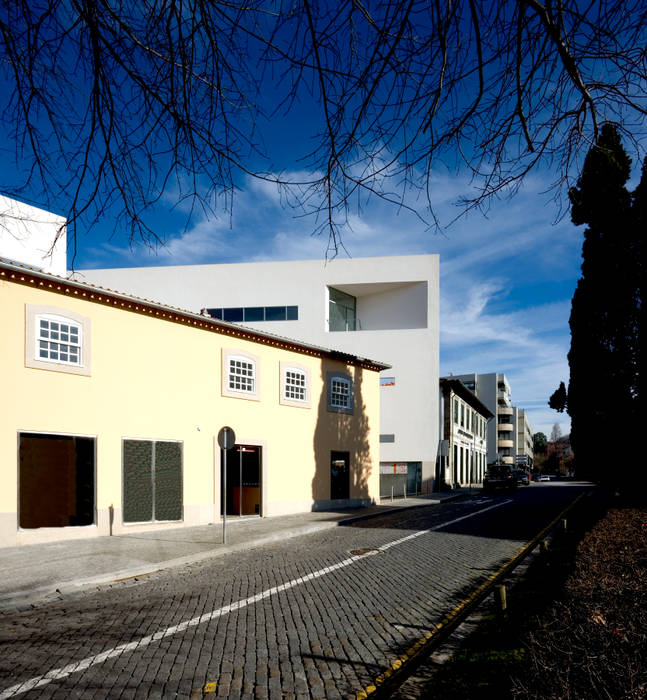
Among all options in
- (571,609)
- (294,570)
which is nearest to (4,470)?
(294,570)

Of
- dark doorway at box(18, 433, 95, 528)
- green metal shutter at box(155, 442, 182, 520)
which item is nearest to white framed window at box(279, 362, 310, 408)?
green metal shutter at box(155, 442, 182, 520)

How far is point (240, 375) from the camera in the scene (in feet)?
62.4

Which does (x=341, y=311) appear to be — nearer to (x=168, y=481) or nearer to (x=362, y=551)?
(x=168, y=481)

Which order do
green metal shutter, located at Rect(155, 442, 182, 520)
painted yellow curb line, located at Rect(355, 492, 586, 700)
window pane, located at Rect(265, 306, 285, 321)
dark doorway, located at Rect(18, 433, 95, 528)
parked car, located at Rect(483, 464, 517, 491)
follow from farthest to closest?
parked car, located at Rect(483, 464, 517, 491) < window pane, located at Rect(265, 306, 285, 321) < green metal shutter, located at Rect(155, 442, 182, 520) < dark doorway, located at Rect(18, 433, 95, 528) < painted yellow curb line, located at Rect(355, 492, 586, 700)

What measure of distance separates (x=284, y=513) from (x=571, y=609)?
1569cm

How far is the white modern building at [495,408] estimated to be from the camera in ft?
302

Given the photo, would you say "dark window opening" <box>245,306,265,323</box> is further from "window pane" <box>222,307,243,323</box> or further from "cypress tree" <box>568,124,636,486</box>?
"cypress tree" <box>568,124,636,486</box>

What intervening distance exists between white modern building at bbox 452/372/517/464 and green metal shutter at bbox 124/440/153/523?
78.4 metres

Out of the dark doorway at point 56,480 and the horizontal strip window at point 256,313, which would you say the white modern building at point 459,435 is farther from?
the dark doorway at point 56,480

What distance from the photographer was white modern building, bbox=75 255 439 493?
35438mm

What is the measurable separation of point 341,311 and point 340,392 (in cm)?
1587

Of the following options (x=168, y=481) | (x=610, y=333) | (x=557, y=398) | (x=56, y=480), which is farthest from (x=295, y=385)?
(x=557, y=398)

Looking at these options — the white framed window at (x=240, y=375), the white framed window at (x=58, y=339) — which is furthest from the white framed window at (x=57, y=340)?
the white framed window at (x=240, y=375)

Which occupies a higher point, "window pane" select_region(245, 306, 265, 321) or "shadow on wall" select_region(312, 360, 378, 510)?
"window pane" select_region(245, 306, 265, 321)
